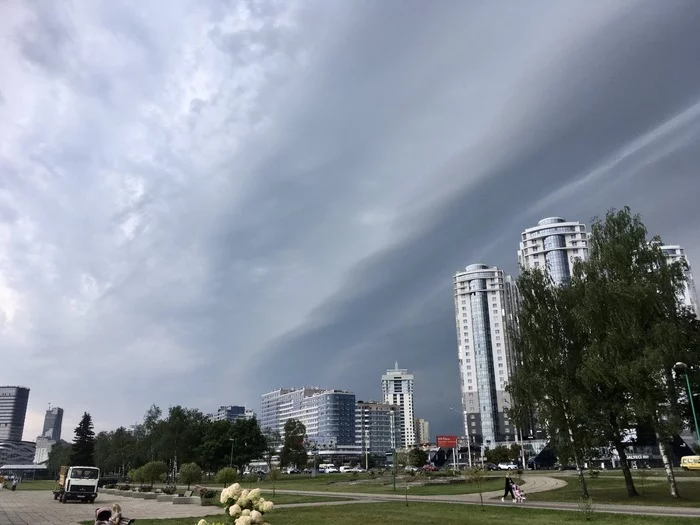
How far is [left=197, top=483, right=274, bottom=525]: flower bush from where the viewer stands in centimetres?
783

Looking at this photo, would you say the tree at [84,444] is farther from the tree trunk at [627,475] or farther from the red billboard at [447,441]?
the tree trunk at [627,475]

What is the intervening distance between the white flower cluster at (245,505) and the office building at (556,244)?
155 metres

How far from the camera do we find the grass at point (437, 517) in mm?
21172

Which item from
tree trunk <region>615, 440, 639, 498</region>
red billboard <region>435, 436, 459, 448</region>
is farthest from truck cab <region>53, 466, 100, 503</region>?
red billboard <region>435, 436, 459, 448</region>

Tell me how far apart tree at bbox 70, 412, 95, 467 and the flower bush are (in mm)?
109668

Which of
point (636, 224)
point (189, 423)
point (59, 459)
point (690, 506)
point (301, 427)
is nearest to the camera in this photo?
point (690, 506)

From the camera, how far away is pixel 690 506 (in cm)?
2697

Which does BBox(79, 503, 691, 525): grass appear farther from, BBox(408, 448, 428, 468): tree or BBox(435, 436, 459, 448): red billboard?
BBox(435, 436, 459, 448): red billboard

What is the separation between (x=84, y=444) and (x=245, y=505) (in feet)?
368

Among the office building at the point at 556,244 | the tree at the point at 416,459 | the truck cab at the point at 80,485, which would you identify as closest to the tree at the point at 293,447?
the tree at the point at 416,459

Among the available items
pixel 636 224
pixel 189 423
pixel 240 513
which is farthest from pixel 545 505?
pixel 189 423

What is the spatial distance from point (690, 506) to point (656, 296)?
10993 mm

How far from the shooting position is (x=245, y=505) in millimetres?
8406

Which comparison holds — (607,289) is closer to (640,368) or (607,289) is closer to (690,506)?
(640,368)
